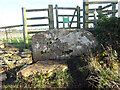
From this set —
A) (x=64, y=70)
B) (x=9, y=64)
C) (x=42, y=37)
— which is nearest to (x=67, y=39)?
(x=42, y=37)

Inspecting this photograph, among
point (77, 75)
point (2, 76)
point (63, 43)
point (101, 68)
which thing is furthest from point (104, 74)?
point (2, 76)

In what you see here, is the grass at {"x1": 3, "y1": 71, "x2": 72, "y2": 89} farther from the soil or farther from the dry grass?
the dry grass

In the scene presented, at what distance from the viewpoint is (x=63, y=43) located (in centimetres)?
550

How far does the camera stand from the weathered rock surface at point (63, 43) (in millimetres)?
5500

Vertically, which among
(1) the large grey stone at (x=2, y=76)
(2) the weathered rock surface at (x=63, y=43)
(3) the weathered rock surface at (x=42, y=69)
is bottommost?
(1) the large grey stone at (x=2, y=76)

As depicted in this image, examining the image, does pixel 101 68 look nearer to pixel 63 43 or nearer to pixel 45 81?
pixel 45 81

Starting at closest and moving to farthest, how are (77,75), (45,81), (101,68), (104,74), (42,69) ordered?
(104,74)
(101,68)
(45,81)
(42,69)
(77,75)

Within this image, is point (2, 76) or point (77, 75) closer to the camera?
point (77, 75)

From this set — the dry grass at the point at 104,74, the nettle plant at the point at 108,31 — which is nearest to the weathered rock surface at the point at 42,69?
the dry grass at the point at 104,74

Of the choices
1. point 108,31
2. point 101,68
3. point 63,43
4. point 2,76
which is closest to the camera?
point 101,68

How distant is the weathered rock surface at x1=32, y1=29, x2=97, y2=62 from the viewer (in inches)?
217

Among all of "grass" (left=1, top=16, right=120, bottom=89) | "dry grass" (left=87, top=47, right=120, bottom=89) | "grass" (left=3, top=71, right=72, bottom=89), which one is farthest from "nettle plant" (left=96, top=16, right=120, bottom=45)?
"grass" (left=3, top=71, right=72, bottom=89)

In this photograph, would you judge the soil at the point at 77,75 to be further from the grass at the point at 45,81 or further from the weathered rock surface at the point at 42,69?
the weathered rock surface at the point at 42,69

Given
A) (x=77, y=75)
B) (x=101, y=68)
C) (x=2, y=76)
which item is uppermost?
(x=101, y=68)
